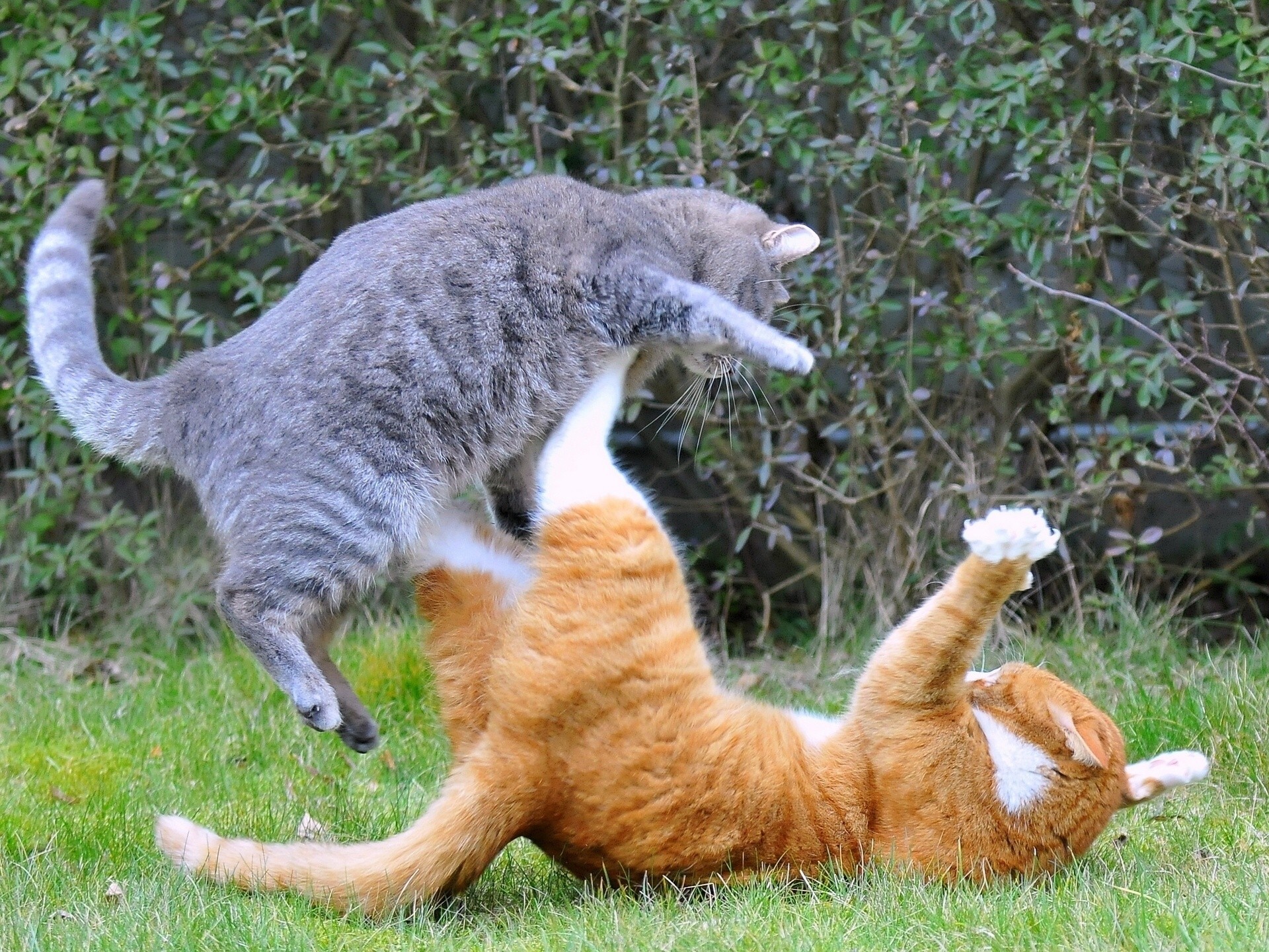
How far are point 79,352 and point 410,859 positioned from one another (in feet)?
5.75

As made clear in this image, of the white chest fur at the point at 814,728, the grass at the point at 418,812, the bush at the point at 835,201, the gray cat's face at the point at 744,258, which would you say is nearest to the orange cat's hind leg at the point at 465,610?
the grass at the point at 418,812

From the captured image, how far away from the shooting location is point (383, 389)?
3.15 metres

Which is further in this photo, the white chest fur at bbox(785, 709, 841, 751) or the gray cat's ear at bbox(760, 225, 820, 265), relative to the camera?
the gray cat's ear at bbox(760, 225, 820, 265)

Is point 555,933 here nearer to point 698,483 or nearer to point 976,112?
point 976,112

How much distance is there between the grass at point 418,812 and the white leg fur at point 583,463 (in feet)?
2.56

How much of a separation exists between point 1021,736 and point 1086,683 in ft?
4.95

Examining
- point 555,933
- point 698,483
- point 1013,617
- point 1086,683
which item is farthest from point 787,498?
point 555,933

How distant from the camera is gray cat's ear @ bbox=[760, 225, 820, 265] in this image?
3.86 metres

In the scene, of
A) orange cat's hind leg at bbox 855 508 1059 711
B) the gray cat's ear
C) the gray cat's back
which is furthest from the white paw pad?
the gray cat's ear

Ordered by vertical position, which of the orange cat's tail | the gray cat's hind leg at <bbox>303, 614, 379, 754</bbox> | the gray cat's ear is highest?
the gray cat's ear

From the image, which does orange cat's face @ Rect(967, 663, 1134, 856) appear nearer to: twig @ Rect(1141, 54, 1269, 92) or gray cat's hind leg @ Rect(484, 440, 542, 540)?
gray cat's hind leg @ Rect(484, 440, 542, 540)

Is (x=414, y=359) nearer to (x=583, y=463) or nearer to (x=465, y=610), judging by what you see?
A: (x=583, y=463)

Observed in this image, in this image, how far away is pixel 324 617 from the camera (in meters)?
3.21

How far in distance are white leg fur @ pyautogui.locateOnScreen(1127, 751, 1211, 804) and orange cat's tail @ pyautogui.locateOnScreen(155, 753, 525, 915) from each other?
1.21m
